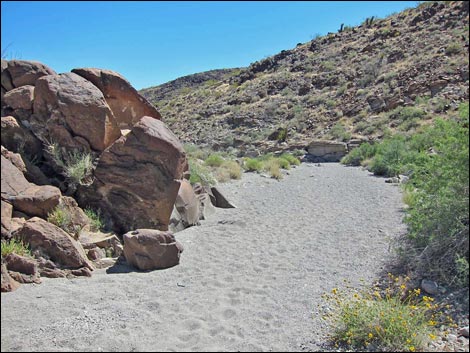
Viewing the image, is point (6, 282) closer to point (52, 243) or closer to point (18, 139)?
point (52, 243)

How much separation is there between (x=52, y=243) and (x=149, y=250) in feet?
4.36

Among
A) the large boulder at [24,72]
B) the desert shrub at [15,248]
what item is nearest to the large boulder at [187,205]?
the large boulder at [24,72]

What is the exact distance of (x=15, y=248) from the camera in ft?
16.5

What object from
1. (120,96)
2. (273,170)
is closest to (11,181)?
(120,96)

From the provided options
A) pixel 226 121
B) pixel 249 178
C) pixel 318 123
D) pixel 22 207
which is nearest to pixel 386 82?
pixel 318 123

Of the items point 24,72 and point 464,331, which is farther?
point 24,72

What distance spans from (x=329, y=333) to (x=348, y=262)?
2.34 m

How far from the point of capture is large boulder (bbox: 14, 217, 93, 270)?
534cm

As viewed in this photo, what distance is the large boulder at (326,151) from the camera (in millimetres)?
23141

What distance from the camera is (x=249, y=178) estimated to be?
15.6 meters

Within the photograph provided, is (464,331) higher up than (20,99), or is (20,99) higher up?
(20,99)

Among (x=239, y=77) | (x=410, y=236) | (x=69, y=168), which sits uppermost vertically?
(x=239, y=77)

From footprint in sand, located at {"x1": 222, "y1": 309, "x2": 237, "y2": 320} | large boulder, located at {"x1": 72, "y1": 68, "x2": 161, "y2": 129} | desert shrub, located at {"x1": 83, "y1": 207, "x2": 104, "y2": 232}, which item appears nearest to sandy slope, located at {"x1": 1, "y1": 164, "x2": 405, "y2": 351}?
footprint in sand, located at {"x1": 222, "y1": 309, "x2": 237, "y2": 320}

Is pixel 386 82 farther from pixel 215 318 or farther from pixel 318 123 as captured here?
pixel 215 318
